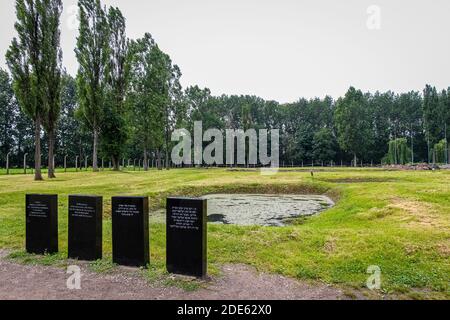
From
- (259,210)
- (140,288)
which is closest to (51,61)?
(259,210)

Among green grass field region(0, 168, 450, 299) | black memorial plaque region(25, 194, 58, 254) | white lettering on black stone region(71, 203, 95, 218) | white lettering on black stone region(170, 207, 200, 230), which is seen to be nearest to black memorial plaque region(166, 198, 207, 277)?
white lettering on black stone region(170, 207, 200, 230)

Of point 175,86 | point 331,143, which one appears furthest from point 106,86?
point 331,143

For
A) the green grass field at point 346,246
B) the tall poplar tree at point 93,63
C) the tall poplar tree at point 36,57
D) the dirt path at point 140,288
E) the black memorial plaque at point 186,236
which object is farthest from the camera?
the tall poplar tree at point 93,63

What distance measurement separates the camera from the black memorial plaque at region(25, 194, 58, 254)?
7996 millimetres

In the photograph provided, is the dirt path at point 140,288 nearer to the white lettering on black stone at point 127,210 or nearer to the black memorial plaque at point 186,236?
the black memorial plaque at point 186,236

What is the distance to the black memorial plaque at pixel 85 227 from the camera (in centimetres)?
746

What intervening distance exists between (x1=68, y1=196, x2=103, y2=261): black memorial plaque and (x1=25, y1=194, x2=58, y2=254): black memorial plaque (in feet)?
1.95

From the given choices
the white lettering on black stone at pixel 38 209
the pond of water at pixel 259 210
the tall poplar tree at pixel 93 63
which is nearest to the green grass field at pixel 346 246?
the white lettering on black stone at pixel 38 209

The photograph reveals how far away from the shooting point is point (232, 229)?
9.96 metres

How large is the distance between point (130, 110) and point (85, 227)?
41.1 m

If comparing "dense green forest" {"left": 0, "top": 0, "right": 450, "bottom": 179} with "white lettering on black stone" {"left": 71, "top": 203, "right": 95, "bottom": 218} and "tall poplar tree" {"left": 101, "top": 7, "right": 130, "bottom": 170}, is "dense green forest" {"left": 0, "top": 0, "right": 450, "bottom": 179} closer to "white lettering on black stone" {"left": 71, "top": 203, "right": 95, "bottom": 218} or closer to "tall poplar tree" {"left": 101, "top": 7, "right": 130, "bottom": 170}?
"tall poplar tree" {"left": 101, "top": 7, "right": 130, "bottom": 170}

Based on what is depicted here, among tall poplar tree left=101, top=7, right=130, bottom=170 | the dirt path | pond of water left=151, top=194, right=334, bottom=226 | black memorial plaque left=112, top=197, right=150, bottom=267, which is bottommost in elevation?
pond of water left=151, top=194, right=334, bottom=226

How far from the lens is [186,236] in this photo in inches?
256

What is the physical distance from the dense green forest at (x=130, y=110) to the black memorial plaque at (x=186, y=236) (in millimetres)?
25337
